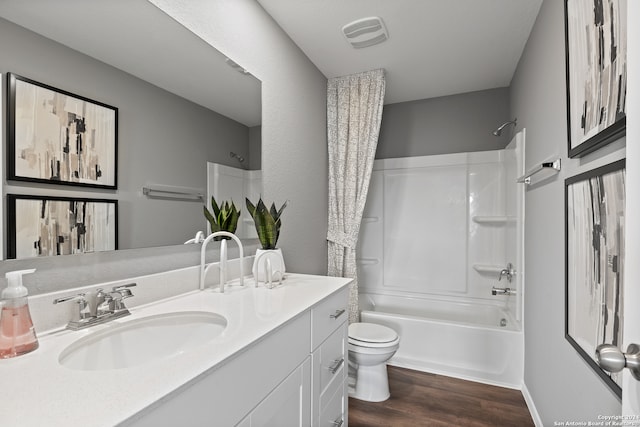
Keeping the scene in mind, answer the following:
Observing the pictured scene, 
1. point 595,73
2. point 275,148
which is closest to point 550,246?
point 595,73

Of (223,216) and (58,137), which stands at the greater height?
(58,137)

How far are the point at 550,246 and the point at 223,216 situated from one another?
1.65m

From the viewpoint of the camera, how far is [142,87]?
1.15 m

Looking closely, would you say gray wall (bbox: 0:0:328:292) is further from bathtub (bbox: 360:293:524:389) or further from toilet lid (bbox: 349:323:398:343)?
bathtub (bbox: 360:293:524:389)

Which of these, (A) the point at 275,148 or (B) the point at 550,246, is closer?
(B) the point at 550,246

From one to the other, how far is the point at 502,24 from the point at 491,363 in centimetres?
231

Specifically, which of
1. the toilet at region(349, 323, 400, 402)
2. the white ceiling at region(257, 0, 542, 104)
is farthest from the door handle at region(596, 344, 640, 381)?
the white ceiling at region(257, 0, 542, 104)

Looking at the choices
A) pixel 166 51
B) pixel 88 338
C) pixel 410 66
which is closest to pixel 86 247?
pixel 88 338

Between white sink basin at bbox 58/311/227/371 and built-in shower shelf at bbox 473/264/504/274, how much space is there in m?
2.60

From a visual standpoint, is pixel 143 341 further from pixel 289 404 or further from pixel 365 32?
pixel 365 32

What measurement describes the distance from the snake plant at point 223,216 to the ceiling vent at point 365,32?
1.38 metres

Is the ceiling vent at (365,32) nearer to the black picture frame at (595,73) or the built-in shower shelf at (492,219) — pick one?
the black picture frame at (595,73)

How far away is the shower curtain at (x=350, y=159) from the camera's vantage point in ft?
8.16

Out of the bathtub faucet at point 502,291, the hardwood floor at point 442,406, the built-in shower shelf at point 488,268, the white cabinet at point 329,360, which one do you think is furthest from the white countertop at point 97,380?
the built-in shower shelf at point 488,268
